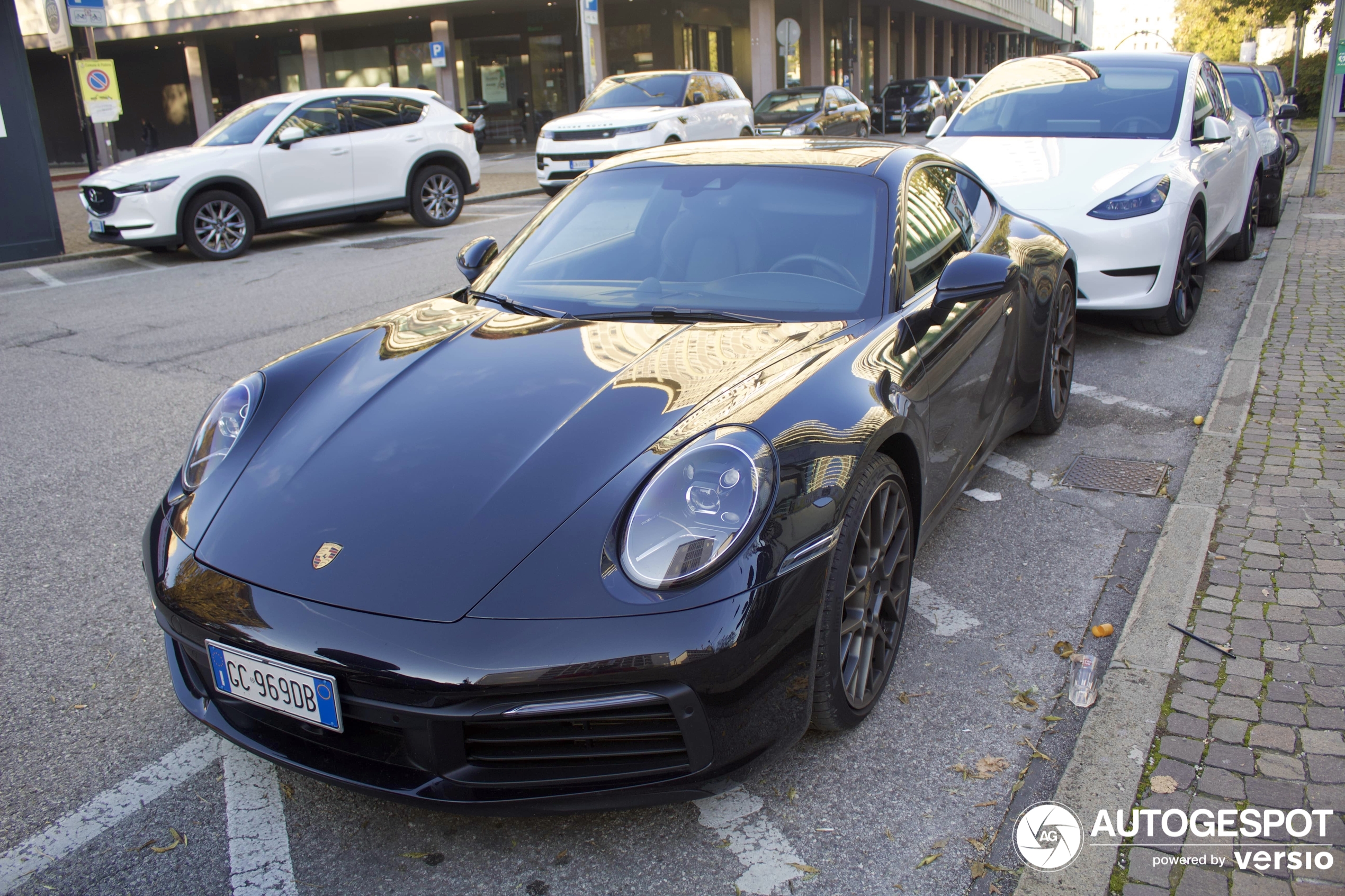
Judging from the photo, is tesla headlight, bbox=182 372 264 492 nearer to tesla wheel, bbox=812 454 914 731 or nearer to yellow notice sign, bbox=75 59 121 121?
tesla wheel, bbox=812 454 914 731

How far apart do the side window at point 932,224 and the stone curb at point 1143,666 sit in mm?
1272

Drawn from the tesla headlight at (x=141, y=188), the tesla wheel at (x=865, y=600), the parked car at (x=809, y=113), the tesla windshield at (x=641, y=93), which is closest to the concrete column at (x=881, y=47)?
the parked car at (x=809, y=113)

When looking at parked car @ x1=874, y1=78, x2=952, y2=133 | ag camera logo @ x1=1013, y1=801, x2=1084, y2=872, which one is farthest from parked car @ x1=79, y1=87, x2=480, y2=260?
parked car @ x1=874, y1=78, x2=952, y2=133

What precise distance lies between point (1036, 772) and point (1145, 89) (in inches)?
248

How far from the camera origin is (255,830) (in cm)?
241

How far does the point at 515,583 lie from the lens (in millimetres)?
2174

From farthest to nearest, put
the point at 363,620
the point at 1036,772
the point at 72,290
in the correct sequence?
the point at 72,290 → the point at 1036,772 → the point at 363,620

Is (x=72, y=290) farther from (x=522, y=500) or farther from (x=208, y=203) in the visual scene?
(x=522, y=500)

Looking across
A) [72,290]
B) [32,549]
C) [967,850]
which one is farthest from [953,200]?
[72,290]

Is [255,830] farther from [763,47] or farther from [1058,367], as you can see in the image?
[763,47]

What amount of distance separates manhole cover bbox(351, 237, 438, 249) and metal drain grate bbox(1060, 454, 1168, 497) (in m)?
9.04

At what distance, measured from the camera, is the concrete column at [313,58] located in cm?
3462

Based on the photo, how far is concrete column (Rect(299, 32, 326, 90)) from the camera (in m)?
34.6

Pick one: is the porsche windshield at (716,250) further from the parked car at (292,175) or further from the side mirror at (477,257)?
the parked car at (292,175)
